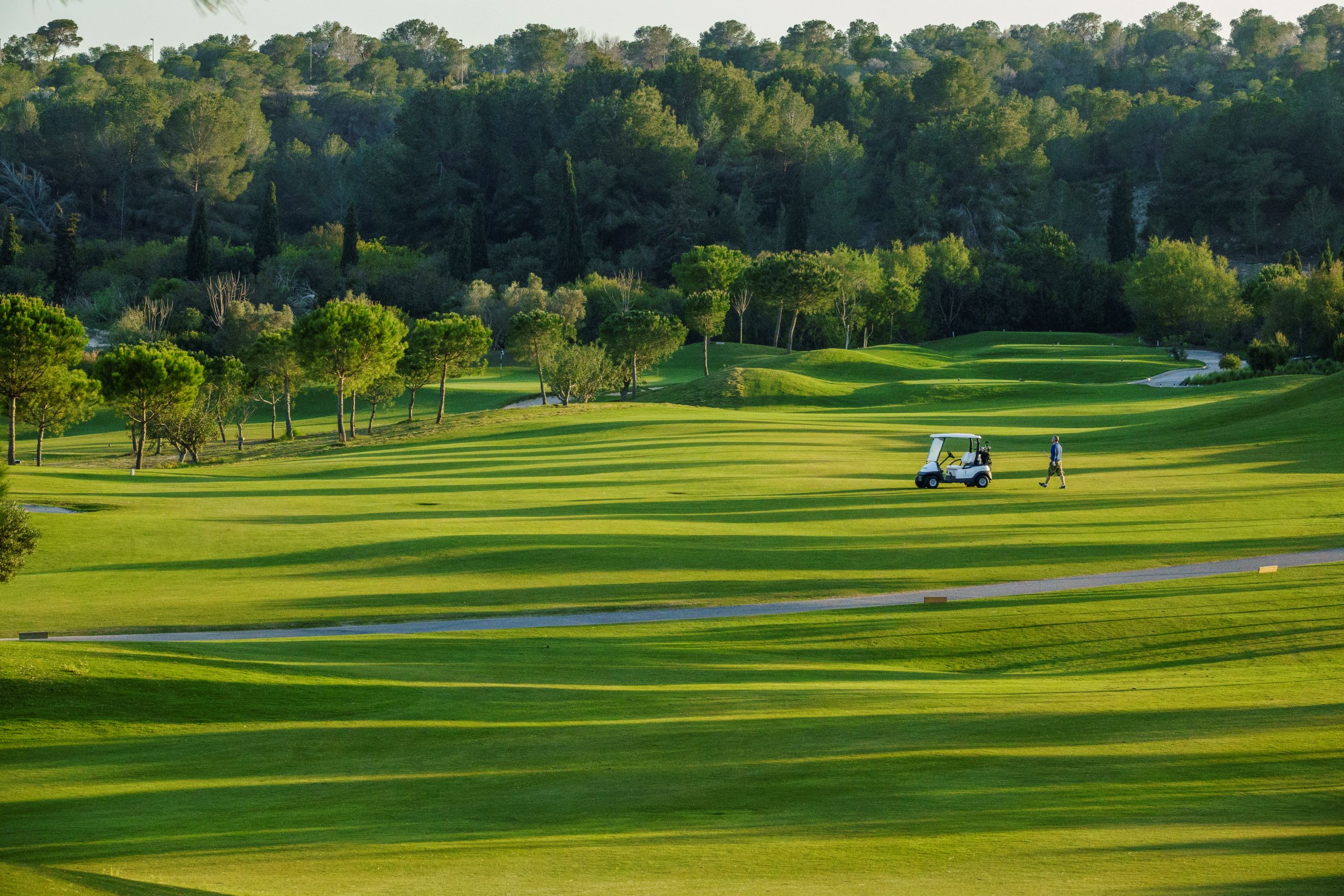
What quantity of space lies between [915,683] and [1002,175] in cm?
14663

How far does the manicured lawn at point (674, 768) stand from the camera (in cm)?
991

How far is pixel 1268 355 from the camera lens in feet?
259

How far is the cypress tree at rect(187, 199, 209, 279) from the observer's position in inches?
4764

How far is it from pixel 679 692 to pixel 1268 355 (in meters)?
72.1

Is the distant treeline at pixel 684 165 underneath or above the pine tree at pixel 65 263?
above

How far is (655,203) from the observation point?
152 meters

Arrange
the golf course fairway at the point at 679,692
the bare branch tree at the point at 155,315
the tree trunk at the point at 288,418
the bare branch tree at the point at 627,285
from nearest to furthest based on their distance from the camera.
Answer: the golf course fairway at the point at 679,692 → the tree trunk at the point at 288,418 → the bare branch tree at the point at 155,315 → the bare branch tree at the point at 627,285

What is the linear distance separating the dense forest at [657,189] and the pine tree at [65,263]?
A: 30cm

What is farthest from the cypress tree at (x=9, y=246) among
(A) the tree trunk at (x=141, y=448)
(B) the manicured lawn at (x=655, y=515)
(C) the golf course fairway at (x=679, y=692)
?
(C) the golf course fairway at (x=679, y=692)

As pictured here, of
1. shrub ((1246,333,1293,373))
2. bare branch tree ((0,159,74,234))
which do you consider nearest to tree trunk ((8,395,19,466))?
shrub ((1246,333,1293,373))

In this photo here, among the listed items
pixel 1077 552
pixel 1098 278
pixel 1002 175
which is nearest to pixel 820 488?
pixel 1077 552

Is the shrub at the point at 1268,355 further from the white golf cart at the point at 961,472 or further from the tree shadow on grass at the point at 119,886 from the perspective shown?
the tree shadow on grass at the point at 119,886

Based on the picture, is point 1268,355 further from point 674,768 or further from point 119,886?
point 119,886

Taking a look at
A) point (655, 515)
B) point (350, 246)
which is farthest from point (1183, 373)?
point (350, 246)
